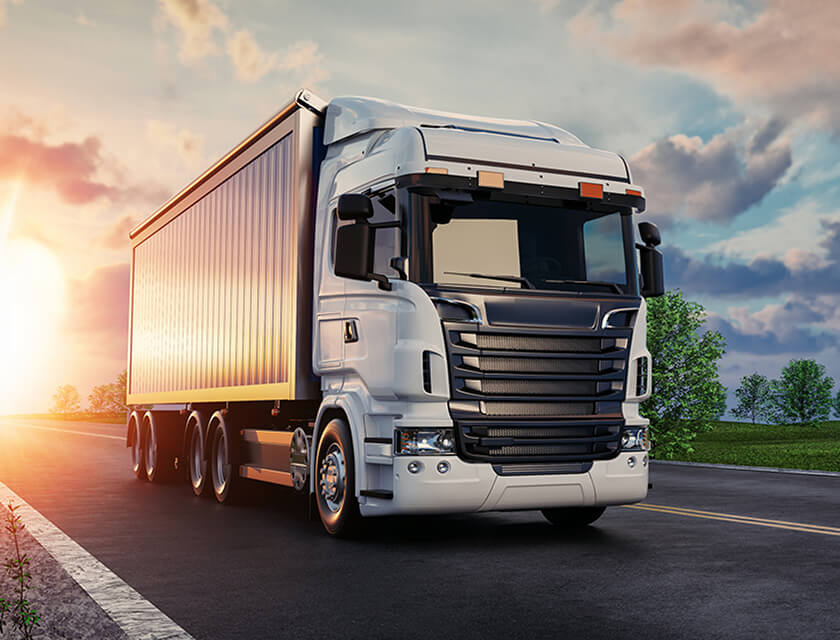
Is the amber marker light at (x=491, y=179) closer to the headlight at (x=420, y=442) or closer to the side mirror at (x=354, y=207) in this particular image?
the side mirror at (x=354, y=207)

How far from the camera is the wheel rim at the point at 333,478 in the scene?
30.7ft

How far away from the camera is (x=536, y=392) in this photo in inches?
Answer: 343

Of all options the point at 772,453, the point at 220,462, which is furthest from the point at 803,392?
the point at 220,462

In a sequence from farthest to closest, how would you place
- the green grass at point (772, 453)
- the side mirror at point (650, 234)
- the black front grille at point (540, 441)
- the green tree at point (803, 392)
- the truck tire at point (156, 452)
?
the green tree at point (803, 392), the green grass at point (772, 453), the truck tire at point (156, 452), the side mirror at point (650, 234), the black front grille at point (540, 441)

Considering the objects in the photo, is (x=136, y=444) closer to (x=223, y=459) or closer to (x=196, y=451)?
(x=196, y=451)

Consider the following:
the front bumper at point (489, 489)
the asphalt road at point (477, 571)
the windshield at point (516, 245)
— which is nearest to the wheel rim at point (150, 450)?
the asphalt road at point (477, 571)

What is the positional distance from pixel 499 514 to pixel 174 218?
7459 mm

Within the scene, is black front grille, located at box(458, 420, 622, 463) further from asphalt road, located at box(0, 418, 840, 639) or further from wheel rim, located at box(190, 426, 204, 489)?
wheel rim, located at box(190, 426, 204, 489)

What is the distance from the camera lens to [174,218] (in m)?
16.1

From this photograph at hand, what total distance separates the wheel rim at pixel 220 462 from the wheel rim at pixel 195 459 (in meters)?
0.72

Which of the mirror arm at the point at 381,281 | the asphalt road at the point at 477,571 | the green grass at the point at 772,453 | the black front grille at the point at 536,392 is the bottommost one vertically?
the asphalt road at the point at 477,571

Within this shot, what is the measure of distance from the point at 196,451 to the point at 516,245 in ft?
23.5

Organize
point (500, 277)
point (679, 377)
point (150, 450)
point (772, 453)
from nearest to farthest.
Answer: point (500, 277) → point (150, 450) → point (679, 377) → point (772, 453)

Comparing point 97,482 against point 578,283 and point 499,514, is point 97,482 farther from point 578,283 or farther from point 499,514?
point 578,283
